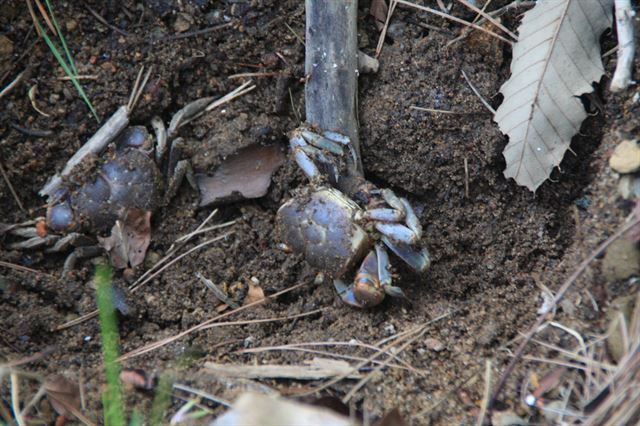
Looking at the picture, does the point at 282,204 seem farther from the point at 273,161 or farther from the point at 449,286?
the point at 449,286

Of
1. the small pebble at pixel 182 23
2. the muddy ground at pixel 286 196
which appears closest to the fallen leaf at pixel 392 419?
the muddy ground at pixel 286 196

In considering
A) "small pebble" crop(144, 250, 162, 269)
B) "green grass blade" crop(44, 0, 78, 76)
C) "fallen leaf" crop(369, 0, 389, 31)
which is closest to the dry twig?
"fallen leaf" crop(369, 0, 389, 31)

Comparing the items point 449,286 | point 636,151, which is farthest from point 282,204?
point 636,151

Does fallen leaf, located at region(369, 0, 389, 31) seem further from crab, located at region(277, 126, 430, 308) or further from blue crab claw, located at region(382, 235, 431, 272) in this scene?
blue crab claw, located at region(382, 235, 431, 272)

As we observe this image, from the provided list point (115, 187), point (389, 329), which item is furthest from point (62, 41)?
point (389, 329)

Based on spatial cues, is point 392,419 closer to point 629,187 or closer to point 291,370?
point 291,370

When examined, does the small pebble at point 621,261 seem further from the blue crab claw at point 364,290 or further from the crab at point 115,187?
the crab at point 115,187
